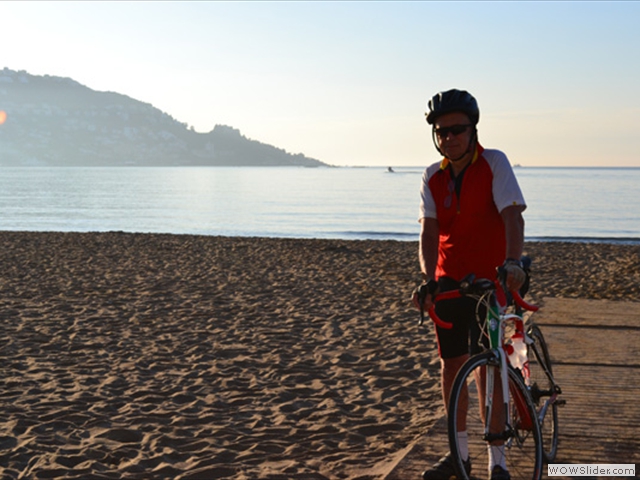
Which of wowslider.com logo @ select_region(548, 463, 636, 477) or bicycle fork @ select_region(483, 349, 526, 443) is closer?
bicycle fork @ select_region(483, 349, 526, 443)

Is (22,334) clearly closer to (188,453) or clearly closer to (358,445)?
(188,453)

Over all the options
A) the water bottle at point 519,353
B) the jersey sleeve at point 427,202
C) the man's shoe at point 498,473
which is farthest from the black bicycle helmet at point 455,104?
the man's shoe at point 498,473

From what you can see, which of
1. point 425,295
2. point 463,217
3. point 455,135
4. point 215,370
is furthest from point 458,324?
point 215,370

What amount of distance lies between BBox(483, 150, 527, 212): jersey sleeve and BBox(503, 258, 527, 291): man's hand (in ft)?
0.94

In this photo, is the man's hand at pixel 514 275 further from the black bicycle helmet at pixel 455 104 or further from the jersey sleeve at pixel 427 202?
the black bicycle helmet at pixel 455 104

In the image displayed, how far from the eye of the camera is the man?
3584 millimetres

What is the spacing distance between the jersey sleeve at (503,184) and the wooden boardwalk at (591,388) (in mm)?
1537

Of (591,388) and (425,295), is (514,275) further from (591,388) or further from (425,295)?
(591,388)

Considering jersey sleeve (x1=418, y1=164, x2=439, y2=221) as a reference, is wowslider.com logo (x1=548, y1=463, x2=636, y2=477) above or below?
below

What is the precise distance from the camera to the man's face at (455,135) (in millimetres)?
3639

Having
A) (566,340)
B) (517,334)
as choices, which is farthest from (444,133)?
(566,340)

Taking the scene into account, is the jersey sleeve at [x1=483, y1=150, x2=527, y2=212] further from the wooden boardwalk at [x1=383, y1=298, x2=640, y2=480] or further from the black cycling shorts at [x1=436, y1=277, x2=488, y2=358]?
the wooden boardwalk at [x1=383, y1=298, x2=640, y2=480]

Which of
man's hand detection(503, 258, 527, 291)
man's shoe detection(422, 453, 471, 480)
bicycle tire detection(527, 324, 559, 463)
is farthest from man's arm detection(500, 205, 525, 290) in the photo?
man's shoe detection(422, 453, 471, 480)

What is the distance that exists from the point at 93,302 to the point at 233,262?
6.27 m
